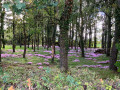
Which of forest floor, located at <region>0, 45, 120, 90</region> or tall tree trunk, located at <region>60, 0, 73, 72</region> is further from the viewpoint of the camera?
tall tree trunk, located at <region>60, 0, 73, 72</region>

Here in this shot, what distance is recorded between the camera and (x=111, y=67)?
1144 cm

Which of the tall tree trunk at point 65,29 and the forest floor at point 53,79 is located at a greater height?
the tall tree trunk at point 65,29

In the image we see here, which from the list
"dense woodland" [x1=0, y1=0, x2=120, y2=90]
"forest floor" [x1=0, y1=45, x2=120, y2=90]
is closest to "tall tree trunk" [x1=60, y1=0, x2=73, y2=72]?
"dense woodland" [x1=0, y1=0, x2=120, y2=90]

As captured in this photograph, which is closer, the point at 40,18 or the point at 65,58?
the point at 65,58

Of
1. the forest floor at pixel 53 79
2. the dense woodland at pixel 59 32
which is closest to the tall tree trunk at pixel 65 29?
the dense woodland at pixel 59 32

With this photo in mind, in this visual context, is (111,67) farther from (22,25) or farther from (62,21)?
(22,25)

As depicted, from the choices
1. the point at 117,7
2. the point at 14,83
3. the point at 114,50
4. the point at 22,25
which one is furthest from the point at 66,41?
the point at 22,25

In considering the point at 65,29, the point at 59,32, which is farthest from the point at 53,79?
the point at 59,32

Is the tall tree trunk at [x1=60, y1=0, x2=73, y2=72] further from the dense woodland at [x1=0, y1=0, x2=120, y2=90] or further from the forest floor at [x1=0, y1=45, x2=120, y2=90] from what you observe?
the forest floor at [x1=0, y1=45, x2=120, y2=90]

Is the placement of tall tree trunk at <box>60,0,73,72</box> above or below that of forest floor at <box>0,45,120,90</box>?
above

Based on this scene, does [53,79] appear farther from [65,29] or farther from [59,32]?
[59,32]

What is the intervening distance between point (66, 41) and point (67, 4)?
2.28 m

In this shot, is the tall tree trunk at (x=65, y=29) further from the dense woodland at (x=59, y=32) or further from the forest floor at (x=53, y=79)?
the forest floor at (x=53, y=79)

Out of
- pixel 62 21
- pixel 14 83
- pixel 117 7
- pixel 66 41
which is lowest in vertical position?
pixel 14 83
